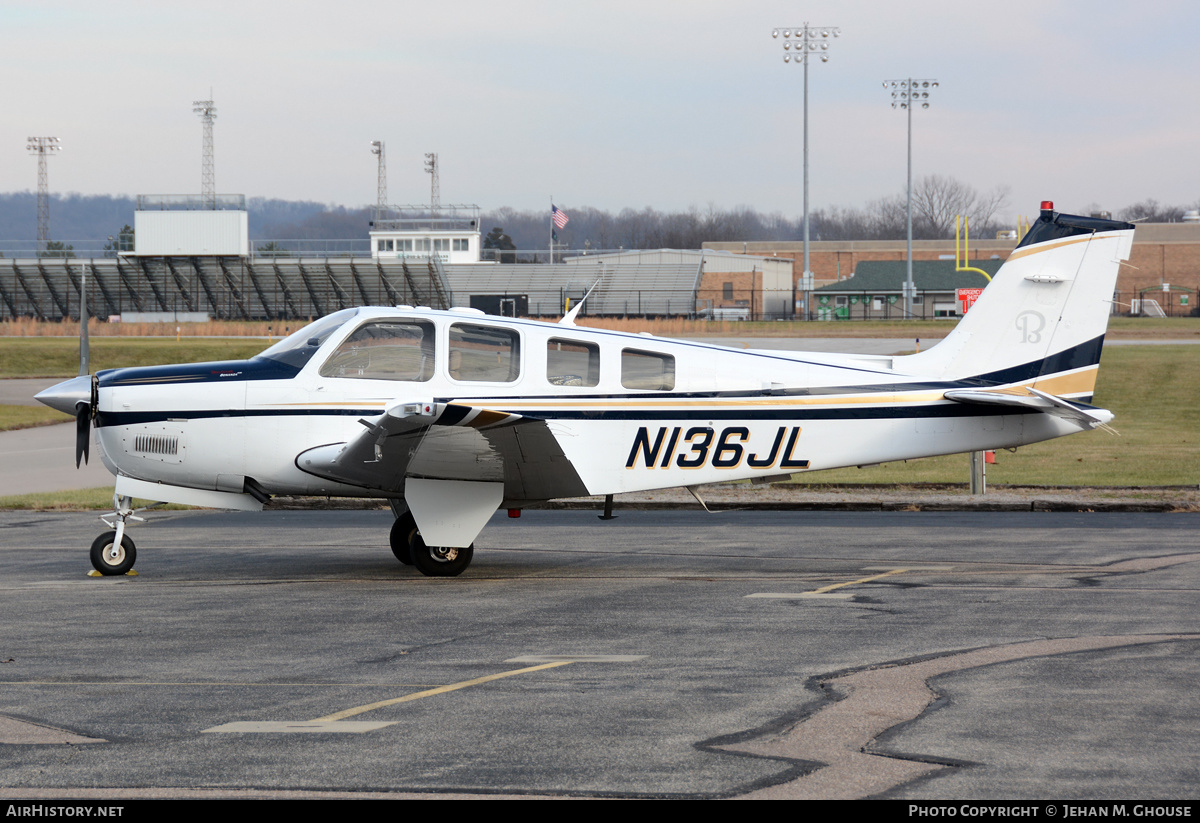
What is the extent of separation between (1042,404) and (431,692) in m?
7.02

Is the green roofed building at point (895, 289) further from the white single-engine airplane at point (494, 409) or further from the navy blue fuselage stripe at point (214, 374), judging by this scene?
the navy blue fuselage stripe at point (214, 374)

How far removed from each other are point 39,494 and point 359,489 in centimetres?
918

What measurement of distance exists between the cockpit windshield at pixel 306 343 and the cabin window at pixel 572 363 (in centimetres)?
187

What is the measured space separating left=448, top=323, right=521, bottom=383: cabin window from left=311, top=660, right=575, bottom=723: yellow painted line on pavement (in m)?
3.88

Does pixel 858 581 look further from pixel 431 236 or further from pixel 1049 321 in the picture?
pixel 431 236

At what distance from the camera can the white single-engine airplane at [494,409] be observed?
10.6 meters

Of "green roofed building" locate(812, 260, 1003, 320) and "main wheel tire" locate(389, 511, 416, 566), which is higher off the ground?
"green roofed building" locate(812, 260, 1003, 320)

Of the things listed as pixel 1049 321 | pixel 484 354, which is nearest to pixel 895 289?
pixel 1049 321

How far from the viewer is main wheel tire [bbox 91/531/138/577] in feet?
35.4

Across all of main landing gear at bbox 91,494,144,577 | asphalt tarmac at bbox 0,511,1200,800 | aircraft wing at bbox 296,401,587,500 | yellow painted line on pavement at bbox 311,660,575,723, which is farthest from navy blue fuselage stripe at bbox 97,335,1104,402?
yellow painted line on pavement at bbox 311,660,575,723

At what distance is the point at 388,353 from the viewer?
34.7ft

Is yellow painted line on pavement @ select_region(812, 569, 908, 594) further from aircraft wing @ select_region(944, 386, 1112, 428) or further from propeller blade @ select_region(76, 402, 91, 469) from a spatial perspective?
propeller blade @ select_region(76, 402, 91, 469)

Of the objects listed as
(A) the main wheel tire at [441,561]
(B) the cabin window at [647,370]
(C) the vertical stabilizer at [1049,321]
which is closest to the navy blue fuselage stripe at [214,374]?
(A) the main wheel tire at [441,561]
